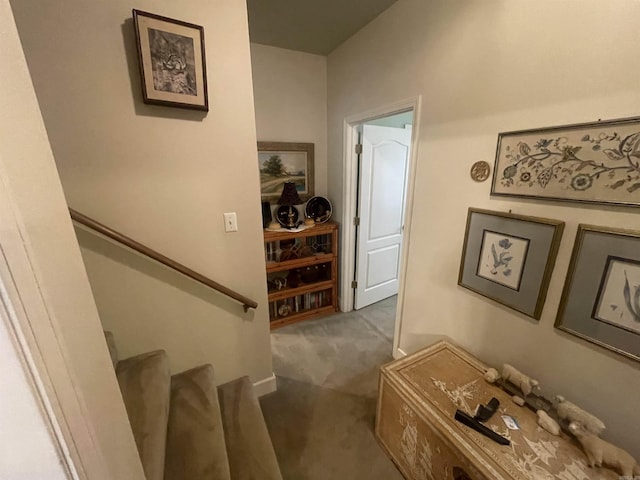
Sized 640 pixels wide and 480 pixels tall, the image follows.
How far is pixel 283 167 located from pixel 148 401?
1.98 meters

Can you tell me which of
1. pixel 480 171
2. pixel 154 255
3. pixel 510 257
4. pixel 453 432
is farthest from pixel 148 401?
pixel 480 171

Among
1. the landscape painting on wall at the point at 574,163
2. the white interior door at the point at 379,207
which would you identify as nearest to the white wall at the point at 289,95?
the white interior door at the point at 379,207

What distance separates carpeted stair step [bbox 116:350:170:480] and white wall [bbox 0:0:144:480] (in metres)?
0.63

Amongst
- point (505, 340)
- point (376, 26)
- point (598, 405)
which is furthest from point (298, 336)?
point (376, 26)

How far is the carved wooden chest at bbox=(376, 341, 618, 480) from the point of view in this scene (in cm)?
94

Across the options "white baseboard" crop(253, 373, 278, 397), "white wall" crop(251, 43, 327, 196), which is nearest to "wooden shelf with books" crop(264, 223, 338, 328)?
"white baseboard" crop(253, 373, 278, 397)

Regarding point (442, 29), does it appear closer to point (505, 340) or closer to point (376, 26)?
point (376, 26)

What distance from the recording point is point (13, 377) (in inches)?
13.6

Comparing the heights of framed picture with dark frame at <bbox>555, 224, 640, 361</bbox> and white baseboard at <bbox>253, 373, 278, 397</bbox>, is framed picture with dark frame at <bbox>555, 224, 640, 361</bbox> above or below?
above

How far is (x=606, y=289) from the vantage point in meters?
0.97

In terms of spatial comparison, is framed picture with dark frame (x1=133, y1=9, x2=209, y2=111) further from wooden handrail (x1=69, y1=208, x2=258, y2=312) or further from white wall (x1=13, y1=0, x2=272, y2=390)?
wooden handrail (x1=69, y1=208, x2=258, y2=312)

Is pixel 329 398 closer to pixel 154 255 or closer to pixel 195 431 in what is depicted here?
pixel 195 431

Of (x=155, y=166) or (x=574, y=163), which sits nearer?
(x=574, y=163)

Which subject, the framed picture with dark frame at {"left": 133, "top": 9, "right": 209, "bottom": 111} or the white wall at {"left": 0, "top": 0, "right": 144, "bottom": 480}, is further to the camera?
the framed picture with dark frame at {"left": 133, "top": 9, "right": 209, "bottom": 111}
